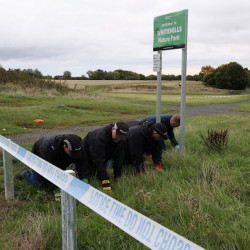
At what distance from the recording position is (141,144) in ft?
17.6

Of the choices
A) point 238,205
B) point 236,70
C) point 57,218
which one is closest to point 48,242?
point 57,218

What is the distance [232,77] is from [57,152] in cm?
6061

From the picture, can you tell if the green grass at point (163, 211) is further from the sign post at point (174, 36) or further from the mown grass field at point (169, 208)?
the sign post at point (174, 36)

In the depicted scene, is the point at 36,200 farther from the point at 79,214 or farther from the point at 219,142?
the point at 219,142

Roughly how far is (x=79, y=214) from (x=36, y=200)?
896 mm

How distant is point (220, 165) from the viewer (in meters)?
5.07

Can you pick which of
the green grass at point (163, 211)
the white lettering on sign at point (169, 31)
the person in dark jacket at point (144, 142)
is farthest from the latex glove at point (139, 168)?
the white lettering on sign at point (169, 31)

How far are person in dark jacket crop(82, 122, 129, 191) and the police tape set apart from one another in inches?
76.7

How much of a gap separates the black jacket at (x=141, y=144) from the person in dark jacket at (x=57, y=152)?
1.08 meters

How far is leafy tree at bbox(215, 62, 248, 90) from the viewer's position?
59900 millimetres

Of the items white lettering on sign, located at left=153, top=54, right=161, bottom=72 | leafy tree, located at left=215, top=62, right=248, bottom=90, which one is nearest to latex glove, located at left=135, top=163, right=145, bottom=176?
white lettering on sign, located at left=153, top=54, right=161, bottom=72

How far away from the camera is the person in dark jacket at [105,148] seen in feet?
15.1

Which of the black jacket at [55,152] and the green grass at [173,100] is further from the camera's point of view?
the green grass at [173,100]

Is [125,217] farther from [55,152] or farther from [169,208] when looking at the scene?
[55,152]
